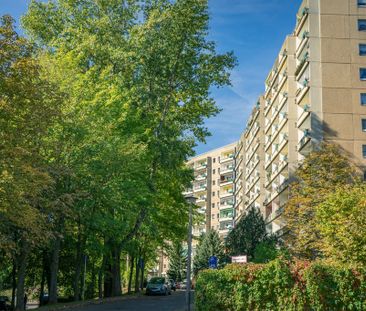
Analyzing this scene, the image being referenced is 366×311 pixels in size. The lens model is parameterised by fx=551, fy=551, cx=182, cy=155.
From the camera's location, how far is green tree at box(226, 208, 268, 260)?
52.6 meters

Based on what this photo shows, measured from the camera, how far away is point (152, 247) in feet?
166

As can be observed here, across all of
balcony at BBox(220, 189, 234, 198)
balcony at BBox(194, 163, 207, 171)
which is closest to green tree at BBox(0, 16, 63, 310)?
balcony at BBox(220, 189, 234, 198)

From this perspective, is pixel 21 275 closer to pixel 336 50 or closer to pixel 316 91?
pixel 316 91

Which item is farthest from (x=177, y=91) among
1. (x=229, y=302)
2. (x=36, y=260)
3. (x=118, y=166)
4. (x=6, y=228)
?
(x=229, y=302)

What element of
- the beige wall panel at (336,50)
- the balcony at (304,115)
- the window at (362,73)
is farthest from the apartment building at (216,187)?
the window at (362,73)

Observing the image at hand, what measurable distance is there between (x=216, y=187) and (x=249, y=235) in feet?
225

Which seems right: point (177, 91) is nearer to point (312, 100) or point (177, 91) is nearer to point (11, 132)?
point (312, 100)

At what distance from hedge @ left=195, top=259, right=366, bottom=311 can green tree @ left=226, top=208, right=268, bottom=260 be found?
35.1 metres

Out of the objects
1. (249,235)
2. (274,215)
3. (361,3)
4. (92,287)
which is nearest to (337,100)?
(361,3)

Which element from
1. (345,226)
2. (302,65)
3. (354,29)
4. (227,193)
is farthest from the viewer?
(227,193)

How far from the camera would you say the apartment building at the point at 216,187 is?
111938 millimetres

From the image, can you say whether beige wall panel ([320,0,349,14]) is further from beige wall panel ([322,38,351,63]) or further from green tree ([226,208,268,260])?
green tree ([226,208,268,260])

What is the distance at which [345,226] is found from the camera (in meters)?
21.7

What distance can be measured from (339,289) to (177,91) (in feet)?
74.1
